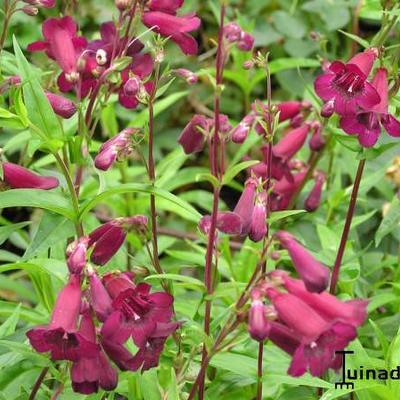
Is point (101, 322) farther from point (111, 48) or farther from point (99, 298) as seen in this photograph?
point (111, 48)

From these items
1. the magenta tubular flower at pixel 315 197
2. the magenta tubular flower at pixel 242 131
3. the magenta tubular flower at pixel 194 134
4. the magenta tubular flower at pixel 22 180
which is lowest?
the magenta tubular flower at pixel 315 197

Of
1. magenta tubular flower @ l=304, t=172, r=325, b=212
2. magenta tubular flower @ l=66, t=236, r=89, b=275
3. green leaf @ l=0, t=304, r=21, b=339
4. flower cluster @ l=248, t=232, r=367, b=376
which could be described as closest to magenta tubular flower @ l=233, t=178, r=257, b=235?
flower cluster @ l=248, t=232, r=367, b=376

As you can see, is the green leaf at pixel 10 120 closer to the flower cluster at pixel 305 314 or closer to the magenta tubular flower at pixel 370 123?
the flower cluster at pixel 305 314

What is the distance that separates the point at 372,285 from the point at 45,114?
5.63 ft

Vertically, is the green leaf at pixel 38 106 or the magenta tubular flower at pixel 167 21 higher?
the magenta tubular flower at pixel 167 21

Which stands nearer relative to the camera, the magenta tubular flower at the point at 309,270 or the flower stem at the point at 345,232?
the magenta tubular flower at the point at 309,270

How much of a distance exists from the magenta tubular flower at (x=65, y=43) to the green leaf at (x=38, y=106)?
29 cm

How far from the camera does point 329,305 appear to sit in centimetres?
211

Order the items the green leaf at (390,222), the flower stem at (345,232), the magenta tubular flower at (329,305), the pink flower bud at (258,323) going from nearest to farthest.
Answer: the pink flower bud at (258,323), the magenta tubular flower at (329,305), the flower stem at (345,232), the green leaf at (390,222)

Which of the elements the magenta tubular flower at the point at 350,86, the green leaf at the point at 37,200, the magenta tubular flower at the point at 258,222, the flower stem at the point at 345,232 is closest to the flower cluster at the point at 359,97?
the magenta tubular flower at the point at 350,86

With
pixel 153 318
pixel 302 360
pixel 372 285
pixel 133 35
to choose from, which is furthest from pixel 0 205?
pixel 372 285

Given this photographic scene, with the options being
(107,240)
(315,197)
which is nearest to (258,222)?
(107,240)

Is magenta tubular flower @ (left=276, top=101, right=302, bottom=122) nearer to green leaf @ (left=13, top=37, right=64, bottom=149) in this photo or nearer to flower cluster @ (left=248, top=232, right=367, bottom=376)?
green leaf @ (left=13, top=37, right=64, bottom=149)

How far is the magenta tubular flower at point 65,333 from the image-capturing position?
2172mm
